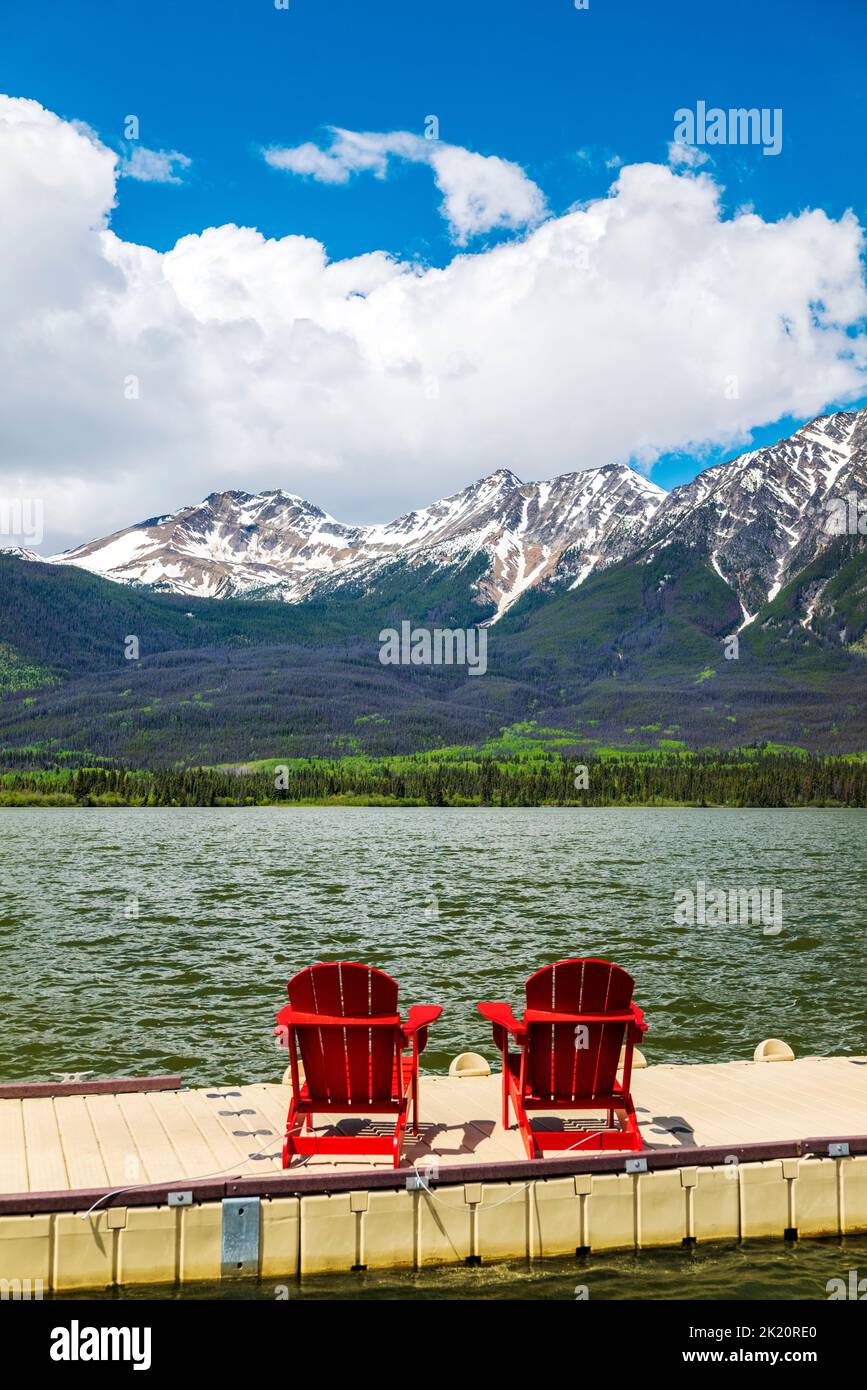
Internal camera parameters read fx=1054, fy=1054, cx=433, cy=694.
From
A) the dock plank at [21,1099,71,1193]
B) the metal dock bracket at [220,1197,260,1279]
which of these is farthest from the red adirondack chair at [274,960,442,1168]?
the dock plank at [21,1099,71,1193]

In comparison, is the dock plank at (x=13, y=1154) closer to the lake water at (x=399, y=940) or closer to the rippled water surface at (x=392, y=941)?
the lake water at (x=399, y=940)

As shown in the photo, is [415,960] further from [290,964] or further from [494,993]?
[494,993]

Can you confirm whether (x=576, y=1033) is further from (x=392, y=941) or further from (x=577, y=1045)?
(x=392, y=941)

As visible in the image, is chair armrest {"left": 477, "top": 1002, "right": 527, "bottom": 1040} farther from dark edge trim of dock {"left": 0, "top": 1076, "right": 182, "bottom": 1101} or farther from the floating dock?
dark edge trim of dock {"left": 0, "top": 1076, "right": 182, "bottom": 1101}

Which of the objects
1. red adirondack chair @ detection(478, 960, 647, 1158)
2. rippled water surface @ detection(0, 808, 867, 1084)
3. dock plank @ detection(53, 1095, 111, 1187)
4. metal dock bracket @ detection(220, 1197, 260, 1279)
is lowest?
rippled water surface @ detection(0, 808, 867, 1084)

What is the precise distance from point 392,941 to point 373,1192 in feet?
103

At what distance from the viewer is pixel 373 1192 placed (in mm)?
11211

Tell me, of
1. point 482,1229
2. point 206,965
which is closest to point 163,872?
point 206,965

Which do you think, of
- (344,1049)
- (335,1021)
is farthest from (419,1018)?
(335,1021)

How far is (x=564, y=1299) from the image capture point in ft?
35.4

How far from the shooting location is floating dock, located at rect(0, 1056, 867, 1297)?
34.7 feet

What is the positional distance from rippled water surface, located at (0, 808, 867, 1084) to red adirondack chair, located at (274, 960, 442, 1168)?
907cm

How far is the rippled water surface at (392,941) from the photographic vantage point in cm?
2461
